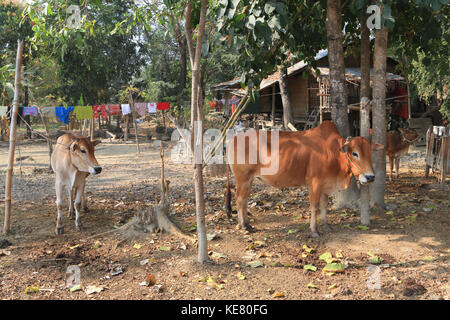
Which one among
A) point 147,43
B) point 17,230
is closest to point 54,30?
point 17,230

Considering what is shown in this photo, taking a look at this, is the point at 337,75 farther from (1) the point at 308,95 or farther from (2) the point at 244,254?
(1) the point at 308,95

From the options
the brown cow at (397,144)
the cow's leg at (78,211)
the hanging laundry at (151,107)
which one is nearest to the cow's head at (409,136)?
the brown cow at (397,144)

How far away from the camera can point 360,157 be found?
5410mm

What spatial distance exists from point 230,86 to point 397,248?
17.5m

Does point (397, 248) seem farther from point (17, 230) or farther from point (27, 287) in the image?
point (17, 230)

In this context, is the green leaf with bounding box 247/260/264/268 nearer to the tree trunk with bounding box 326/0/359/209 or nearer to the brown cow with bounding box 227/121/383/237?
the brown cow with bounding box 227/121/383/237

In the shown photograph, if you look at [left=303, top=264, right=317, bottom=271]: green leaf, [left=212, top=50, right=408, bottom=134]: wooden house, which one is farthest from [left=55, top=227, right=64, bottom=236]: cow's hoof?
[left=212, top=50, right=408, bottom=134]: wooden house

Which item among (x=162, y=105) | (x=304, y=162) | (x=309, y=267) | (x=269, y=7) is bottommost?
(x=309, y=267)

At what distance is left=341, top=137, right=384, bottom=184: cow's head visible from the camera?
5.36m

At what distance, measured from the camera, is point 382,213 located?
664cm

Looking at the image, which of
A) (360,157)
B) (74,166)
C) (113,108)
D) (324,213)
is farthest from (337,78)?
(113,108)

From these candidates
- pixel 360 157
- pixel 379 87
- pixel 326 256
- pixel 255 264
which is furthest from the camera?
pixel 379 87

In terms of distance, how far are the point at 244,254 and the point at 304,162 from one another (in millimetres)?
1678

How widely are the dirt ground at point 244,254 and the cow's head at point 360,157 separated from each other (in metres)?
0.91
